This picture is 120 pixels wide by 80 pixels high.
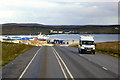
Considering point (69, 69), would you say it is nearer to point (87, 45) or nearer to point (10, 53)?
point (87, 45)

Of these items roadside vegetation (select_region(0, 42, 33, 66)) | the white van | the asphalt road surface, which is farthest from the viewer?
the white van

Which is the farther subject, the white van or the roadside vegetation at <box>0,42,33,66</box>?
the white van

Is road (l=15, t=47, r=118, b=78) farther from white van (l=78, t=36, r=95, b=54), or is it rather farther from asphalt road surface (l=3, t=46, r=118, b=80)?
white van (l=78, t=36, r=95, b=54)

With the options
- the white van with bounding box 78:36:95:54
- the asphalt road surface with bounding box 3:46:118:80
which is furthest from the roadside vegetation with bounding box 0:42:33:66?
the white van with bounding box 78:36:95:54

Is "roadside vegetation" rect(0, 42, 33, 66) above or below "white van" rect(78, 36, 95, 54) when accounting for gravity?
below

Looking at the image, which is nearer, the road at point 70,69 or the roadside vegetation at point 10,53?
the road at point 70,69

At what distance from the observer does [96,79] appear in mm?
12641

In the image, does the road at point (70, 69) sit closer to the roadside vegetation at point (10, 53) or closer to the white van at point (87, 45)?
the roadside vegetation at point (10, 53)

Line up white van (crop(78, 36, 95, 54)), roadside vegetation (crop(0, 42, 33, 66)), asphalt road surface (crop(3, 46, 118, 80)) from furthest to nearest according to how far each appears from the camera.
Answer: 1. white van (crop(78, 36, 95, 54))
2. roadside vegetation (crop(0, 42, 33, 66))
3. asphalt road surface (crop(3, 46, 118, 80))

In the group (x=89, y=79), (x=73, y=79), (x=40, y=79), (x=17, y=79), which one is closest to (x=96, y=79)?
(x=89, y=79)

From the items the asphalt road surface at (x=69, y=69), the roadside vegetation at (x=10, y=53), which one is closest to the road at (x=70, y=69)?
the asphalt road surface at (x=69, y=69)

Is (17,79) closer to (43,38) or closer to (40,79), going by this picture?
(40,79)

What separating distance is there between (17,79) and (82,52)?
21.9 m

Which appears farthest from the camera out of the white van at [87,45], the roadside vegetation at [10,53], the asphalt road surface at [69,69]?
the white van at [87,45]
